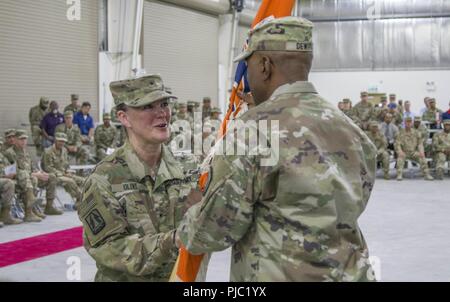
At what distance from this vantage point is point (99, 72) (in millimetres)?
16703

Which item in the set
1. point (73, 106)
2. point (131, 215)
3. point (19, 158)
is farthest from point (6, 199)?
point (131, 215)

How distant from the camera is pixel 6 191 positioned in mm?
9336

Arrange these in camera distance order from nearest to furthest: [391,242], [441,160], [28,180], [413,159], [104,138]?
[391,242] < [28,180] < [104,138] < [441,160] < [413,159]

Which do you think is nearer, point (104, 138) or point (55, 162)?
point (55, 162)

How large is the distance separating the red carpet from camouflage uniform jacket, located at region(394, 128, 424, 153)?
9.27 meters

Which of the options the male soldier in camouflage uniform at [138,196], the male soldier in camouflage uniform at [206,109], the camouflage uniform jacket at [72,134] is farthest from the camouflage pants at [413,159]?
the male soldier in camouflage uniform at [138,196]

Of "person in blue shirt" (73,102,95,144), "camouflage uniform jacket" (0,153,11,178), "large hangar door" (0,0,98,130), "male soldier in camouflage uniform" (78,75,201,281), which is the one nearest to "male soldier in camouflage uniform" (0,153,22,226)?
"camouflage uniform jacket" (0,153,11,178)

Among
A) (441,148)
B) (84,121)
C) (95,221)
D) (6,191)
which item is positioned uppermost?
(84,121)

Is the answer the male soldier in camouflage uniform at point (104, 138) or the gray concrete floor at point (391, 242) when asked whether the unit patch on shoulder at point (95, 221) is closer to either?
the gray concrete floor at point (391, 242)

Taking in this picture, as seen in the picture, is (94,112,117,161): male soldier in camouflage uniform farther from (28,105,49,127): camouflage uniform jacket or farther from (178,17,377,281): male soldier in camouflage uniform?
(178,17,377,281): male soldier in camouflage uniform

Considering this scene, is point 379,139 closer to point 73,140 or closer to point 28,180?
point 73,140

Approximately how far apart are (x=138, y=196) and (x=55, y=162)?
342 inches

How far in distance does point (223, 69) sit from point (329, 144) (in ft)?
71.8
